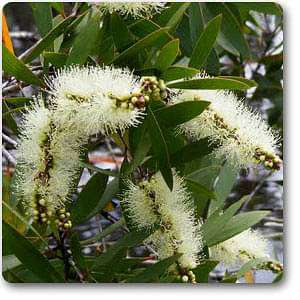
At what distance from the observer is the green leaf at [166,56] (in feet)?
4.93

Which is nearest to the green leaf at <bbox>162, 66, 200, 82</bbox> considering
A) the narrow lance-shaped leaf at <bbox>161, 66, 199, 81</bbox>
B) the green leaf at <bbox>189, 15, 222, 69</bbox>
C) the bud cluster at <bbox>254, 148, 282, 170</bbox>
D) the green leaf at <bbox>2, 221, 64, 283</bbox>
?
the narrow lance-shaped leaf at <bbox>161, 66, 199, 81</bbox>

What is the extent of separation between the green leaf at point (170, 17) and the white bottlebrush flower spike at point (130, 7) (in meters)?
0.03

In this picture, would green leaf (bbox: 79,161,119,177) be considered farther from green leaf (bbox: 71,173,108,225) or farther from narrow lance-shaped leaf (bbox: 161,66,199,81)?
narrow lance-shaped leaf (bbox: 161,66,199,81)

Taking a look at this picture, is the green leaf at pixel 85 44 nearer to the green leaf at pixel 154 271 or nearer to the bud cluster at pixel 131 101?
the bud cluster at pixel 131 101

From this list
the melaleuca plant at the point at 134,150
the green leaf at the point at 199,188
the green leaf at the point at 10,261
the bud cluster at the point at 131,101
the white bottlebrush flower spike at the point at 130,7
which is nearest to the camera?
the bud cluster at the point at 131,101

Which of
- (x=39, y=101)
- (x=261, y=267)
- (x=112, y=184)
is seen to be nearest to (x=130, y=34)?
(x=39, y=101)

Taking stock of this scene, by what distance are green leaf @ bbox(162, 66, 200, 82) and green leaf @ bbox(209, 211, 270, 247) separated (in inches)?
17.0

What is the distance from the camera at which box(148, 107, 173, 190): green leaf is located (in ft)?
4.94

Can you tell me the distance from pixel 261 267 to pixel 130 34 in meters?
0.65

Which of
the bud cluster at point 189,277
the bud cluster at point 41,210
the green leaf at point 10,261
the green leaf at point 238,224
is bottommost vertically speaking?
the bud cluster at point 189,277

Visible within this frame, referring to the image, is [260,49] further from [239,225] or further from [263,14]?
[239,225]

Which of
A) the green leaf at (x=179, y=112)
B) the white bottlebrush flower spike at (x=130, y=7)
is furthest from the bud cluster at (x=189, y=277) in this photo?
the white bottlebrush flower spike at (x=130, y=7)

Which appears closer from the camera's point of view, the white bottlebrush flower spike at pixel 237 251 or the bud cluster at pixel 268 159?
the bud cluster at pixel 268 159

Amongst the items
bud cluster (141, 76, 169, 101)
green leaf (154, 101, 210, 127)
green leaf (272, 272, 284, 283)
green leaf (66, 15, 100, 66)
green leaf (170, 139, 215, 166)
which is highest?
green leaf (66, 15, 100, 66)
